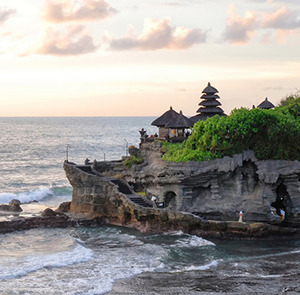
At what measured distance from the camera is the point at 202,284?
99.5 feet

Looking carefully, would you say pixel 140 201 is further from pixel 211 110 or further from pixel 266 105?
Answer: pixel 266 105

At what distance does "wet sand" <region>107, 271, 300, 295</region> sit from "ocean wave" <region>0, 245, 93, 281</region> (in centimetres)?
533

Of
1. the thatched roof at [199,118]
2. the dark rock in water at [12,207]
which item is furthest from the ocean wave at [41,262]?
the thatched roof at [199,118]

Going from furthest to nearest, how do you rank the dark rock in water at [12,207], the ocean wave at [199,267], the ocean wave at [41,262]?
the dark rock in water at [12,207]
the ocean wave at [199,267]
the ocean wave at [41,262]

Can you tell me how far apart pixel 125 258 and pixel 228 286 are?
8366 millimetres

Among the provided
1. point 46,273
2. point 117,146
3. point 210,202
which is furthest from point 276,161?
point 117,146

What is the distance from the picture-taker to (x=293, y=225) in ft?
141

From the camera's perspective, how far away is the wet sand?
2910 cm

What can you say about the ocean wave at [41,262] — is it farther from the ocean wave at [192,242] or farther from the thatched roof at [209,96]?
the thatched roof at [209,96]

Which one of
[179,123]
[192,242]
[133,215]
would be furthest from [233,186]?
[179,123]

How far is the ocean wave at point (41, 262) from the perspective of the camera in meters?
32.7

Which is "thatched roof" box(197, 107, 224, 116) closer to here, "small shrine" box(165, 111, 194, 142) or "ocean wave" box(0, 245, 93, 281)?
"small shrine" box(165, 111, 194, 142)

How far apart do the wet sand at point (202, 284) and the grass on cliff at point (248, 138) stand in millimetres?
13275

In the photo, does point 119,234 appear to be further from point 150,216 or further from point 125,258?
point 125,258
